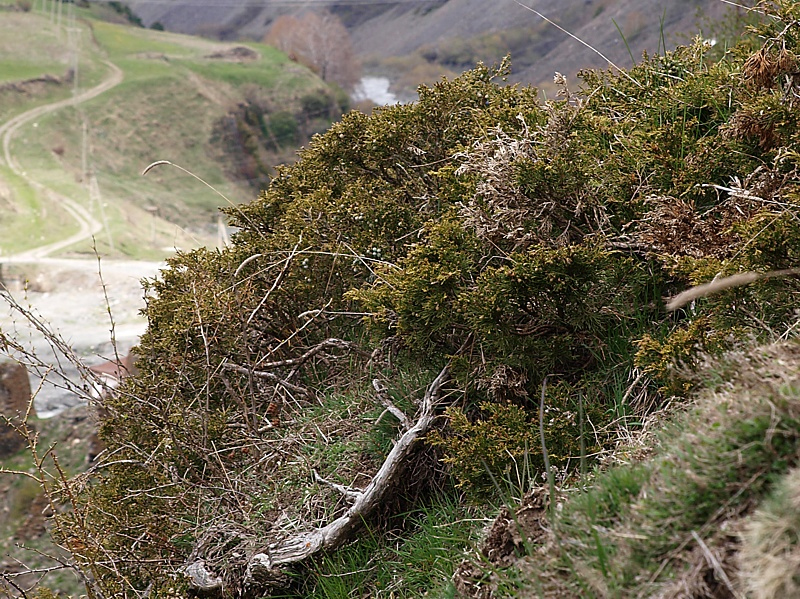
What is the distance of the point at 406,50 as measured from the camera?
28.3 metres

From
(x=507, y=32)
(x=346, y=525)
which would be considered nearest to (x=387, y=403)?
(x=346, y=525)

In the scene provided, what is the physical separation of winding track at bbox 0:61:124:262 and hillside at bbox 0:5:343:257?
167 millimetres

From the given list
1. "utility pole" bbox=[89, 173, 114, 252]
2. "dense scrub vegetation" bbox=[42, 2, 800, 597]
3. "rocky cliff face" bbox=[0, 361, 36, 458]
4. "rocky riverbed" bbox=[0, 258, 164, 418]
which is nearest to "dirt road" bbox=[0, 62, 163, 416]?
"rocky riverbed" bbox=[0, 258, 164, 418]

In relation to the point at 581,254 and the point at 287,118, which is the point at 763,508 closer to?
the point at 581,254

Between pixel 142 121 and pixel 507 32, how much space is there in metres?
28.9

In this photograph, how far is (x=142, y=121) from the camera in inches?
1679

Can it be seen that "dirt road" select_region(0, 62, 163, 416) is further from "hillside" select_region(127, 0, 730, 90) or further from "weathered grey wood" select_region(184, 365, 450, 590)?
"weathered grey wood" select_region(184, 365, 450, 590)

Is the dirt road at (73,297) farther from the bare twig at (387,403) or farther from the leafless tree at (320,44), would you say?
the leafless tree at (320,44)

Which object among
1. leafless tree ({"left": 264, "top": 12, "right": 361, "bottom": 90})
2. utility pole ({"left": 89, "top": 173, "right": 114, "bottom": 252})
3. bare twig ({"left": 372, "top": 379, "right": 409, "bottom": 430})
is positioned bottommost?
utility pole ({"left": 89, "top": 173, "right": 114, "bottom": 252})

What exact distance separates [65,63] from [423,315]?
4630 centimetres

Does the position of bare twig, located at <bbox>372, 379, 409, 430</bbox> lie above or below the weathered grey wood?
above

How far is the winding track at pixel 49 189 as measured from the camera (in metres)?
24.3

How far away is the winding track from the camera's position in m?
24.3

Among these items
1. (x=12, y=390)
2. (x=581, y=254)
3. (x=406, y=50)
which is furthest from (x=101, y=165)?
(x=581, y=254)
